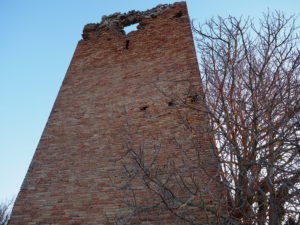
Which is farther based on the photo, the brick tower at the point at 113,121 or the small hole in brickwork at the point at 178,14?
the small hole in brickwork at the point at 178,14

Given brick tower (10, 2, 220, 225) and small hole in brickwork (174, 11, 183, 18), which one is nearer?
brick tower (10, 2, 220, 225)

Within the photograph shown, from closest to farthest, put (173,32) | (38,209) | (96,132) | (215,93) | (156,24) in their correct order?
1. (38,209)
2. (215,93)
3. (96,132)
4. (173,32)
5. (156,24)

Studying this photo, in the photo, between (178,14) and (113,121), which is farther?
(178,14)

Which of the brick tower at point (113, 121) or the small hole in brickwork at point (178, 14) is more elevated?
the small hole in brickwork at point (178, 14)

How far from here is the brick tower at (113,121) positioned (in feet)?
13.5

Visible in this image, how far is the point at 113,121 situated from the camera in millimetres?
5164

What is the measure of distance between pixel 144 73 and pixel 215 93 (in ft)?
6.64

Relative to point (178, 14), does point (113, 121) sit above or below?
below

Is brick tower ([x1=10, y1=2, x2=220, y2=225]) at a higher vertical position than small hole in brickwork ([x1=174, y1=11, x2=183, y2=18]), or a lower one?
lower

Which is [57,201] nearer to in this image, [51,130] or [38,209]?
[38,209]

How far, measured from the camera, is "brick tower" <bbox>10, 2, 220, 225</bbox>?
4102 millimetres

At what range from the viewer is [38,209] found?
164 inches

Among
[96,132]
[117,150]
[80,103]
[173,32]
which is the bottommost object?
[117,150]

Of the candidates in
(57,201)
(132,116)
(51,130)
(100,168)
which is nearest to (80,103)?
(51,130)
